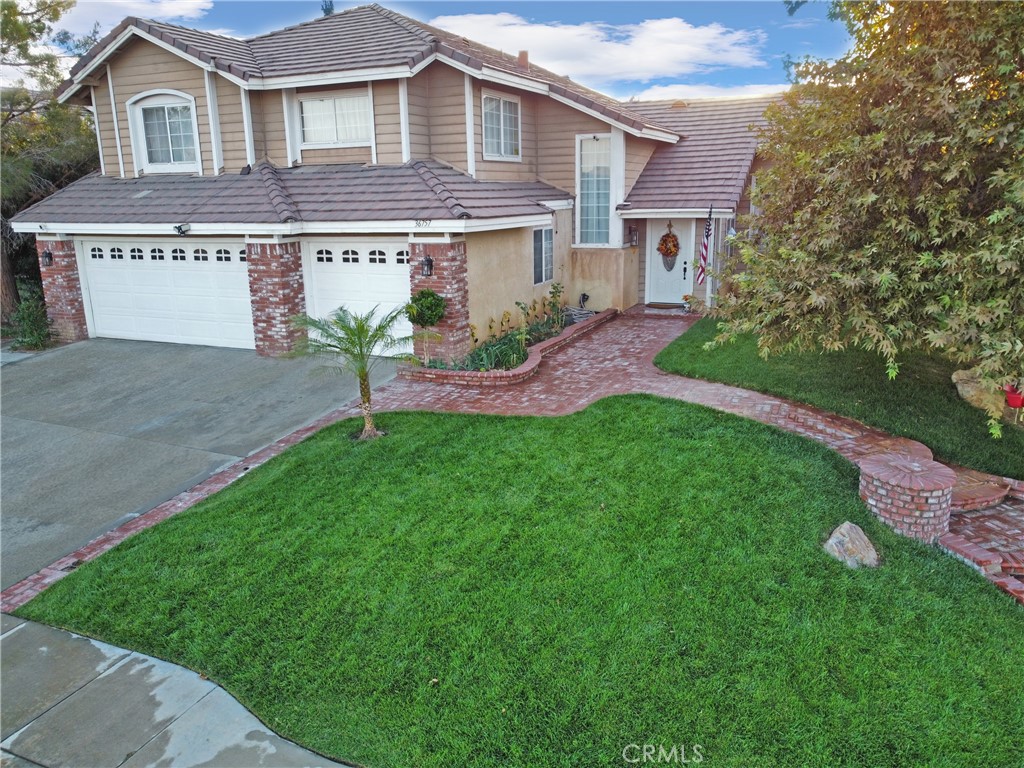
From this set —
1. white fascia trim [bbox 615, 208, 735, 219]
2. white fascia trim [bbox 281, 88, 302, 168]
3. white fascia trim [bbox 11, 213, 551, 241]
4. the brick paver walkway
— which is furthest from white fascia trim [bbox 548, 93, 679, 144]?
white fascia trim [bbox 281, 88, 302, 168]

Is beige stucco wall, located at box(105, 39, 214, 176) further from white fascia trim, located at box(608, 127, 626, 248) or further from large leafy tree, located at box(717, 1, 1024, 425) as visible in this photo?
large leafy tree, located at box(717, 1, 1024, 425)

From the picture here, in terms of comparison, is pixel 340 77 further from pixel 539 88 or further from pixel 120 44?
pixel 120 44

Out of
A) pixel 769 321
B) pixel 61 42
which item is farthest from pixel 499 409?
pixel 61 42

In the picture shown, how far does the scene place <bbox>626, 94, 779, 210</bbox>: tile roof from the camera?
16781mm

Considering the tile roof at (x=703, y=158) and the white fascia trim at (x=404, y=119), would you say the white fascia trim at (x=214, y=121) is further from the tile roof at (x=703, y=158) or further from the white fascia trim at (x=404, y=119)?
the tile roof at (x=703, y=158)

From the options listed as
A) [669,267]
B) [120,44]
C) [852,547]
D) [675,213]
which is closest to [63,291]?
[120,44]

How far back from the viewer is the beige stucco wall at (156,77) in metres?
14.8

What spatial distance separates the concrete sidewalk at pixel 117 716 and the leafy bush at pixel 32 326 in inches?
439

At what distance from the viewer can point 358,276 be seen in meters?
13.4

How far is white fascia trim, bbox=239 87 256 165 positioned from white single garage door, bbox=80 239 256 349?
2.13 metres

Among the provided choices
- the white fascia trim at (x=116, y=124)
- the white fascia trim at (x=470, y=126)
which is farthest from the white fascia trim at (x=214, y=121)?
the white fascia trim at (x=470, y=126)

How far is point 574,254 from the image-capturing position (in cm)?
1769

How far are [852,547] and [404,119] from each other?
36.3ft

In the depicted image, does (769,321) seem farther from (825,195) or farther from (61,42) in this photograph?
(61,42)
